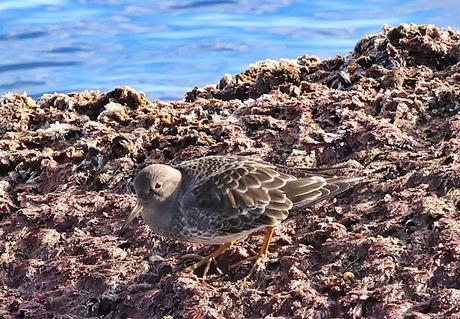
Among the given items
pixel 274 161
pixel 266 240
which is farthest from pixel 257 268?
pixel 274 161

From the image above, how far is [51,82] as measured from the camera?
12.8 m

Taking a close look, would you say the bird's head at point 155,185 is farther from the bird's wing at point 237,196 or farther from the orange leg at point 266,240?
the orange leg at point 266,240

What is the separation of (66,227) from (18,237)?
28 centimetres

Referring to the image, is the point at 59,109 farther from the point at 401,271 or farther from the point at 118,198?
the point at 401,271

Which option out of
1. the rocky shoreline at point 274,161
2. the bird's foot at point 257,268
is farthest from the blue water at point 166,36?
the bird's foot at point 257,268

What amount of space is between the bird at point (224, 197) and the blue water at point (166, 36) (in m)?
6.92

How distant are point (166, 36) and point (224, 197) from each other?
8.92m

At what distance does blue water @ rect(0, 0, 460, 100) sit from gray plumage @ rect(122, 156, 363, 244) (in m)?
6.92

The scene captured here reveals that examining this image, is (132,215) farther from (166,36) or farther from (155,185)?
(166,36)

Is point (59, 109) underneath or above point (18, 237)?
above

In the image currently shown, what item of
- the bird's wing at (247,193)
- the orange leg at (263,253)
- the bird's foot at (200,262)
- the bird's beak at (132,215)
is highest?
the bird's wing at (247,193)

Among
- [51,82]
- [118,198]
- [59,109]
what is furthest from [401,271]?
[51,82]

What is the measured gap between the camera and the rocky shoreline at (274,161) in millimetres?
4641

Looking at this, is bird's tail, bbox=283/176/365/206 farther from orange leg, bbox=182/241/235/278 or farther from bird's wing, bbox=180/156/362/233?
orange leg, bbox=182/241/235/278
